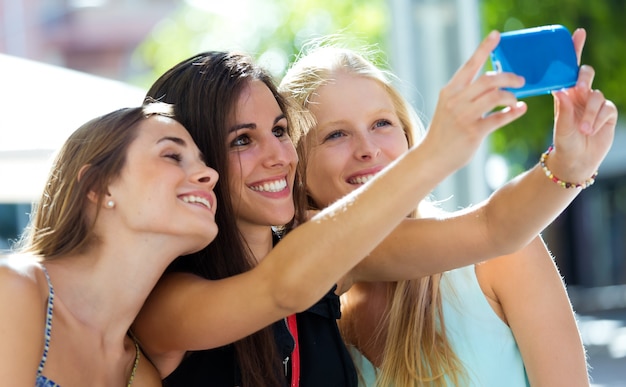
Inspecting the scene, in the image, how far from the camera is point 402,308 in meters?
2.66

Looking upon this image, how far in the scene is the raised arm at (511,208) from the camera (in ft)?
6.40

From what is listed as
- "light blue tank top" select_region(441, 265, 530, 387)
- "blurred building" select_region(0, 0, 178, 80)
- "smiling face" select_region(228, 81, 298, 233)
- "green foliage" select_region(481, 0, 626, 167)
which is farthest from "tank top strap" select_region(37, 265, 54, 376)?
"blurred building" select_region(0, 0, 178, 80)

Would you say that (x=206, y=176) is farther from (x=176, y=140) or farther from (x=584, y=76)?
(x=584, y=76)

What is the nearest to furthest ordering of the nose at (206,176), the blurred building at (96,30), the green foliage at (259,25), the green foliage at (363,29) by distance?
1. the nose at (206,176)
2. the green foliage at (363,29)
3. the green foliage at (259,25)
4. the blurred building at (96,30)

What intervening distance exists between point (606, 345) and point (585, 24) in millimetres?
3599

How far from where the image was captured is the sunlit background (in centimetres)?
445

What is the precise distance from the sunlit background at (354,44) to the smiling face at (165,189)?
0.59 m

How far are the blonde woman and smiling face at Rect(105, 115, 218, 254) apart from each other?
22.6 inches

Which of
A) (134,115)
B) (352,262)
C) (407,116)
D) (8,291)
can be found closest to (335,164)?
(407,116)

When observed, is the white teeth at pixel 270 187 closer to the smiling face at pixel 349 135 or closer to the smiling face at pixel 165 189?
the smiling face at pixel 165 189

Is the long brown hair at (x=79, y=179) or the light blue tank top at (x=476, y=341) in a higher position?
the long brown hair at (x=79, y=179)

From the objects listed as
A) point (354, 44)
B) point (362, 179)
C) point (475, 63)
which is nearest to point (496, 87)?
point (475, 63)

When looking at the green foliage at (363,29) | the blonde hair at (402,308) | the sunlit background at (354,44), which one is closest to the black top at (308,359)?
the blonde hair at (402,308)

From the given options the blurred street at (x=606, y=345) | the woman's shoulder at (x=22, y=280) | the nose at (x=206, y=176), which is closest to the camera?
the woman's shoulder at (x=22, y=280)
